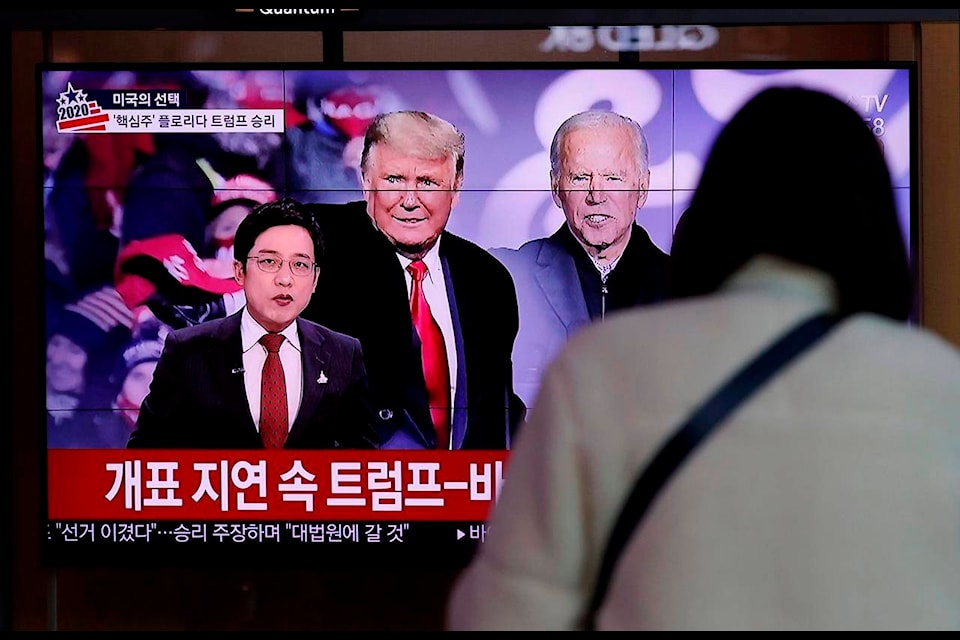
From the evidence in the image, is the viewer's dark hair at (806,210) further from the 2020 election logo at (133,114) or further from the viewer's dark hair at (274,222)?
the 2020 election logo at (133,114)

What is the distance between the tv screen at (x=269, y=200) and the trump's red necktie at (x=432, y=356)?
0.09 metres

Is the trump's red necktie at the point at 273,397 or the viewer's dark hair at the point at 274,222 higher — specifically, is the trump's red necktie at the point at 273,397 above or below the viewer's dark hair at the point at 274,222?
below

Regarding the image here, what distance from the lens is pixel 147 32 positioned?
17.8ft

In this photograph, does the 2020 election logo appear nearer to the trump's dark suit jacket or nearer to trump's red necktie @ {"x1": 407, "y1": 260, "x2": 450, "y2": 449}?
the trump's dark suit jacket

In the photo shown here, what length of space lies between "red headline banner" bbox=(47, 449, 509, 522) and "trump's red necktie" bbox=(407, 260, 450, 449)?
0.14 m

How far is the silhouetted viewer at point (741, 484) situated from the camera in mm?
1409

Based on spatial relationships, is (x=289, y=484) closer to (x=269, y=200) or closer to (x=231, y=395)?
(x=231, y=395)

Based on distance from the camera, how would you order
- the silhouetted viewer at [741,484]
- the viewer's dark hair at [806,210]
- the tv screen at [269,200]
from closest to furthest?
the silhouetted viewer at [741,484]
the viewer's dark hair at [806,210]
the tv screen at [269,200]

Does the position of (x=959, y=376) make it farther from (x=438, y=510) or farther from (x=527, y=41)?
(x=527, y=41)

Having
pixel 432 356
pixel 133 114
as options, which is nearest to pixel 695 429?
pixel 432 356

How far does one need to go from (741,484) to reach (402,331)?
360 centimetres

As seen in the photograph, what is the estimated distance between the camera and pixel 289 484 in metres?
4.96

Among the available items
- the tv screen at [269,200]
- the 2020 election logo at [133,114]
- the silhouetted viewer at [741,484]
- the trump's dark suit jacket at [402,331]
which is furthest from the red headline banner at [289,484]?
the silhouetted viewer at [741,484]

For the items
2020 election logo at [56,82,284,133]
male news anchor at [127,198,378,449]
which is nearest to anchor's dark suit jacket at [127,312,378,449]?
male news anchor at [127,198,378,449]
